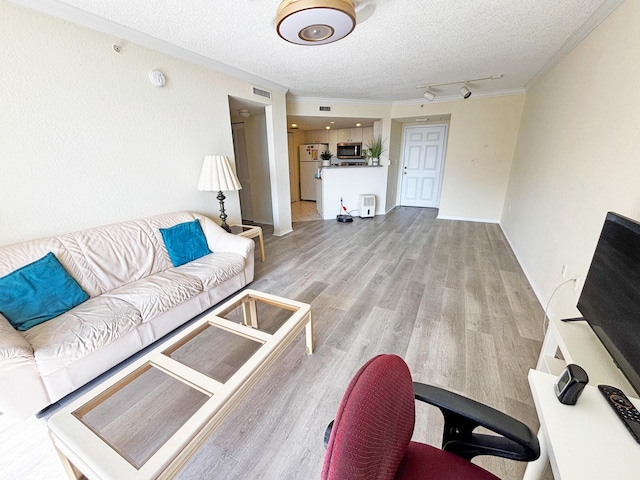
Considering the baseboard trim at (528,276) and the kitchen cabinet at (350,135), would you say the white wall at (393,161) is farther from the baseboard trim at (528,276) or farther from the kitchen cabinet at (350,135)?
the baseboard trim at (528,276)

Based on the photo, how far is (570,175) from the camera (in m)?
2.13

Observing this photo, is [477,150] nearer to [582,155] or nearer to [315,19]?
[582,155]

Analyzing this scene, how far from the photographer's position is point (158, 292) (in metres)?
1.88

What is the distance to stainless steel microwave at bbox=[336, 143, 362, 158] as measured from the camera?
6.56 m

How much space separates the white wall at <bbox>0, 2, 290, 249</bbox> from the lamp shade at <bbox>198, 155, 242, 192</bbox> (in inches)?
8.5

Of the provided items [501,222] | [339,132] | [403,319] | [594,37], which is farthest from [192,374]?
[339,132]

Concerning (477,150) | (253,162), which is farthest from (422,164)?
(253,162)

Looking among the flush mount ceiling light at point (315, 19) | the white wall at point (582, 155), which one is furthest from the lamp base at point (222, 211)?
the white wall at point (582, 155)

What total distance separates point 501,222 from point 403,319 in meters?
4.01

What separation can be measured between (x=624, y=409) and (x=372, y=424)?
85 centimetres

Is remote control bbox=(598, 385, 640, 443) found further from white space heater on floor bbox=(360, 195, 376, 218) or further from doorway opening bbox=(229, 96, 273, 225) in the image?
white space heater on floor bbox=(360, 195, 376, 218)

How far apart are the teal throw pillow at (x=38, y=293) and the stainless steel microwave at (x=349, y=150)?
19.7ft

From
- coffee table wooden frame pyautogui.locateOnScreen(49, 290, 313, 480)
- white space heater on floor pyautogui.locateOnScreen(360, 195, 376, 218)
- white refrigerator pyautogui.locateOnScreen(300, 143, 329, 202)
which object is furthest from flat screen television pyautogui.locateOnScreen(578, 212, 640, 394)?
white refrigerator pyautogui.locateOnScreen(300, 143, 329, 202)

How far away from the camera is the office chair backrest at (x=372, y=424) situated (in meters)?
0.43
